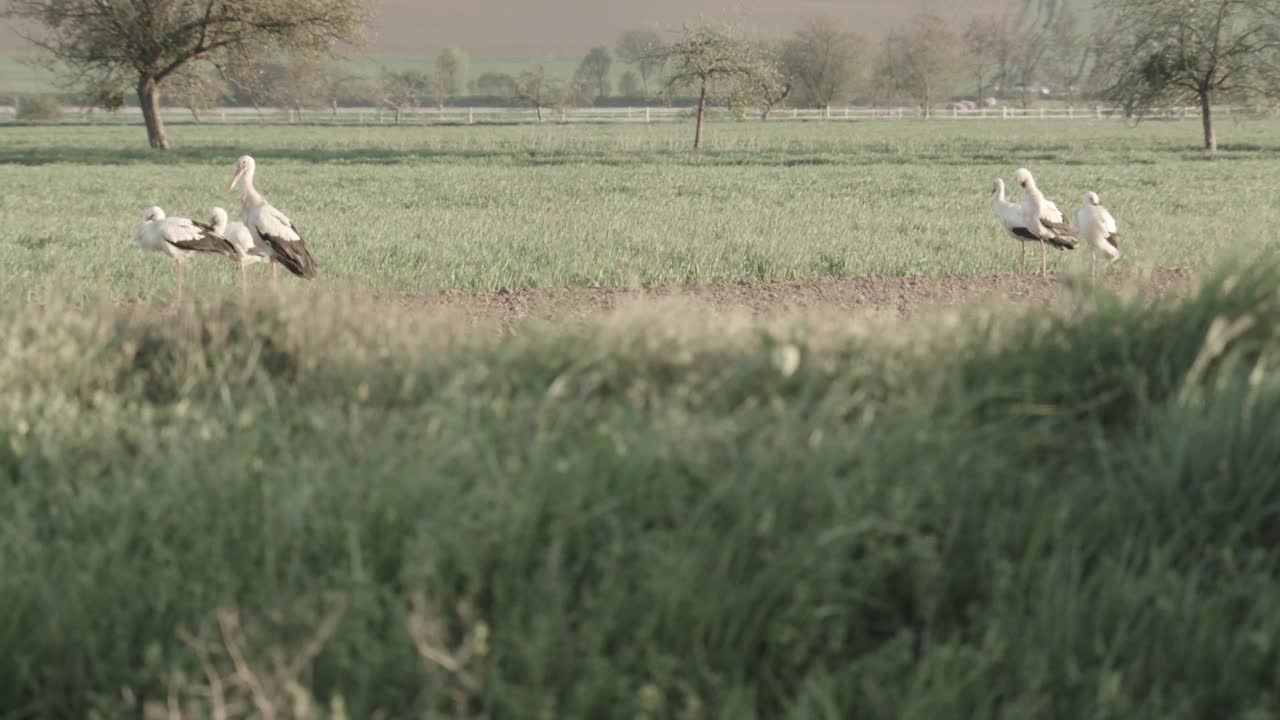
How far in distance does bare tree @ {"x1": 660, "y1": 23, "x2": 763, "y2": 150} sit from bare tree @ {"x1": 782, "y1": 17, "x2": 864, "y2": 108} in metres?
81.3

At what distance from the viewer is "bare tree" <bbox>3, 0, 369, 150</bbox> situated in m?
44.4

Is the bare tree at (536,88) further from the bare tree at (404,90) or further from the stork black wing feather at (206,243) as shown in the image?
the stork black wing feather at (206,243)

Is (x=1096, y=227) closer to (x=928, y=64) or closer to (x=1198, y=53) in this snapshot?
(x=1198, y=53)

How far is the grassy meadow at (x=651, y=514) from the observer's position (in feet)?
10.6

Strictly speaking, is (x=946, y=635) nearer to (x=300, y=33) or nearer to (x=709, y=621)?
(x=709, y=621)

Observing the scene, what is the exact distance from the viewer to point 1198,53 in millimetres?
43844

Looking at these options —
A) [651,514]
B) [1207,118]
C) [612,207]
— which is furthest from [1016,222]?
[1207,118]

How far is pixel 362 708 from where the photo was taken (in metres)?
3.18

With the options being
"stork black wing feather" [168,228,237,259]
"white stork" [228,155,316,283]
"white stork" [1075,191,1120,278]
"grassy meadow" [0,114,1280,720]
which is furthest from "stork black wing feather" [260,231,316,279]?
"white stork" [1075,191,1120,278]

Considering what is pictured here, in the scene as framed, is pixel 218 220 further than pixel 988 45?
No

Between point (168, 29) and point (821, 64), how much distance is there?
97670 mm

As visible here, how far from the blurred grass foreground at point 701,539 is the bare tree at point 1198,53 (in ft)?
146

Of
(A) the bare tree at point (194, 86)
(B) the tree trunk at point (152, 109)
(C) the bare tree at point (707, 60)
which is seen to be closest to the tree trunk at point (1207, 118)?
(C) the bare tree at point (707, 60)

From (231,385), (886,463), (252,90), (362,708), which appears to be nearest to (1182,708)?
(886,463)
